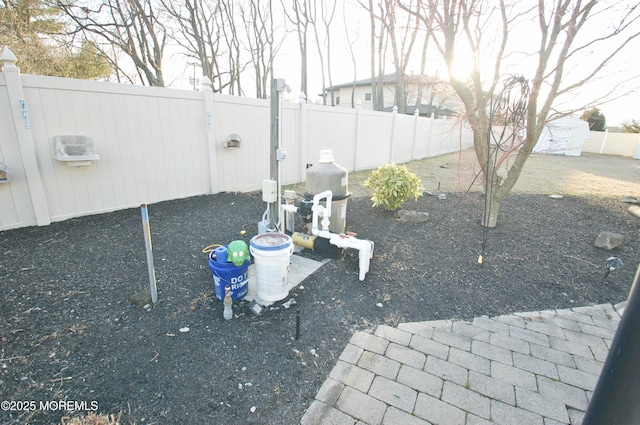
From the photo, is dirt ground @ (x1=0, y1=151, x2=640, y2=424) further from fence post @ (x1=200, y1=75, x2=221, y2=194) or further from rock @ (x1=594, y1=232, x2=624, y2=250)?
fence post @ (x1=200, y1=75, x2=221, y2=194)

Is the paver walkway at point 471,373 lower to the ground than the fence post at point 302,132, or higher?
lower

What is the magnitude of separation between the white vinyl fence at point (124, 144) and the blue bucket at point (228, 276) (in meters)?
3.07

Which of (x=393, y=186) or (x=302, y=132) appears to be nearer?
(x=393, y=186)

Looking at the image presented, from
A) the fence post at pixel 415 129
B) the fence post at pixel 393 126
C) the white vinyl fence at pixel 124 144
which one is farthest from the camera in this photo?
the fence post at pixel 415 129

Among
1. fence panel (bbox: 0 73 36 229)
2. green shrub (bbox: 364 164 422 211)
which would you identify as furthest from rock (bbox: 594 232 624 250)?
fence panel (bbox: 0 73 36 229)

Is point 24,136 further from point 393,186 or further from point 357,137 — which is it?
point 357,137

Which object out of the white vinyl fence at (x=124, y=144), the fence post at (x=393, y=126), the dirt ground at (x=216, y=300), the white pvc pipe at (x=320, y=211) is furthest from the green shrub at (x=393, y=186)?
the fence post at (x=393, y=126)

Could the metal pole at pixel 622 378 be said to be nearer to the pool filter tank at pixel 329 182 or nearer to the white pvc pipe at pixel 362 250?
the white pvc pipe at pixel 362 250

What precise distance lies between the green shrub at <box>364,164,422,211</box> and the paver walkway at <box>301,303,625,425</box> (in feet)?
8.59

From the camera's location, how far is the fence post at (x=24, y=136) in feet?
11.4

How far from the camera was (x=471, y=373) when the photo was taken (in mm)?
1992

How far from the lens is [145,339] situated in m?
2.15

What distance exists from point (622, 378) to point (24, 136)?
17.9ft

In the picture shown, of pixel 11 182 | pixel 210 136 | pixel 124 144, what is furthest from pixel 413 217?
pixel 11 182
